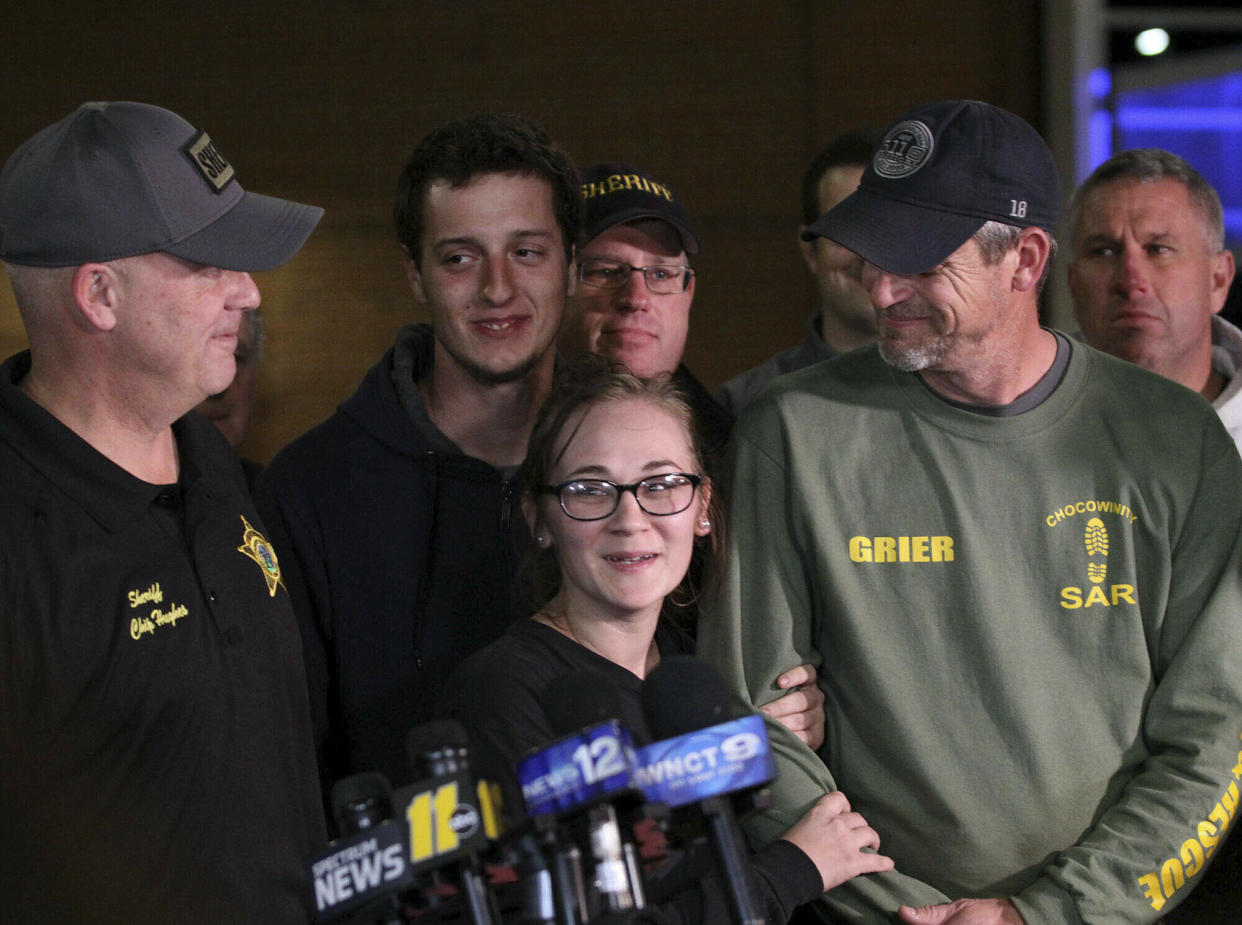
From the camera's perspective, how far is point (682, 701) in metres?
1.17

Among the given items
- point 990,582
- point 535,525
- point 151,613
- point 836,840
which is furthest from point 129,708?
point 990,582

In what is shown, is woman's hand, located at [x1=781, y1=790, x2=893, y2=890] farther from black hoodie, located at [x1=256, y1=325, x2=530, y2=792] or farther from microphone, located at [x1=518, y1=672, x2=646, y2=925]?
microphone, located at [x1=518, y1=672, x2=646, y2=925]

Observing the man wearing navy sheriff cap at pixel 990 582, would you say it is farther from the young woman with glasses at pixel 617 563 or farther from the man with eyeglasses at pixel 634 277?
the man with eyeglasses at pixel 634 277

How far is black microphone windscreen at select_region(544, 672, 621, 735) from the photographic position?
44.3 inches

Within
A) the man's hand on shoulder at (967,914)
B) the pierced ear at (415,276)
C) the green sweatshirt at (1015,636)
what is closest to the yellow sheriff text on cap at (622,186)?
the pierced ear at (415,276)

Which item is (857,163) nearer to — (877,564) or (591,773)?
(877,564)

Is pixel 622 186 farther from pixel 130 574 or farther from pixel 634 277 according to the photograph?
pixel 130 574

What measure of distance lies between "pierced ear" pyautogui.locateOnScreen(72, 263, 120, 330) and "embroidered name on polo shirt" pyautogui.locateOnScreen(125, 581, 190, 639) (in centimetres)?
33

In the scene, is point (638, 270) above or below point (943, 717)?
above

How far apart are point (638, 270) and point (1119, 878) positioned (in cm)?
139

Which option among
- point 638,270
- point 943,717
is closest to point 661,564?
point 943,717

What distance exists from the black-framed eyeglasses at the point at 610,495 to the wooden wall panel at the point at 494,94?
9.57 feet

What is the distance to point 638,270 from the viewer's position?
2660mm

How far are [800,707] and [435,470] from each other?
0.74m
